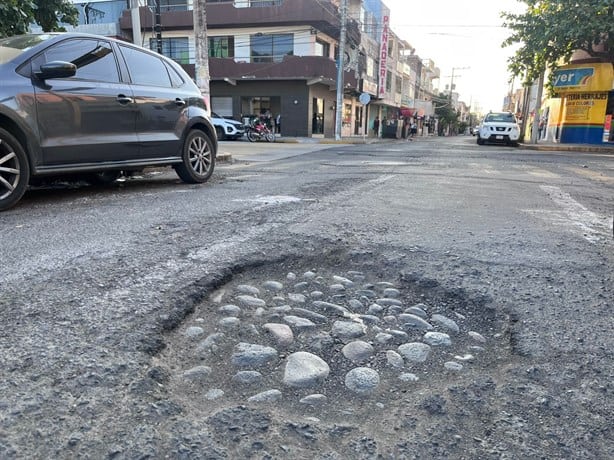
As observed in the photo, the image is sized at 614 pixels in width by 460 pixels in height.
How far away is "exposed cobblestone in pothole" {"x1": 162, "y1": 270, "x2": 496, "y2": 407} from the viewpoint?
1.87 m

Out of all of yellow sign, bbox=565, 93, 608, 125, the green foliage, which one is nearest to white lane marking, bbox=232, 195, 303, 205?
the green foliage

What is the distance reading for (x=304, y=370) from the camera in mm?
1958

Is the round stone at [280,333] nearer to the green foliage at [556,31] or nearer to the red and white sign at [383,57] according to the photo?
the green foliage at [556,31]

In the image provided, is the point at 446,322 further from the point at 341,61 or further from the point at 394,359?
the point at 341,61

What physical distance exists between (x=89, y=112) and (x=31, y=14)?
4.13m

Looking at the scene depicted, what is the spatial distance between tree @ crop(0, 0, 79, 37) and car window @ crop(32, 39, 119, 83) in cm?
283

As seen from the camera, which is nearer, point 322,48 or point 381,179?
point 381,179

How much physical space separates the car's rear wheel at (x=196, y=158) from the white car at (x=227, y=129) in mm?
17796

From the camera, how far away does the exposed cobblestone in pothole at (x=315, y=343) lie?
1.87m

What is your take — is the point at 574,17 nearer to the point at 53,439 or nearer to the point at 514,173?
the point at 514,173

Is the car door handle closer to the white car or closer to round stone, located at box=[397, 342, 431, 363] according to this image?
round stone, located at box=[397, 342, 431, 363]

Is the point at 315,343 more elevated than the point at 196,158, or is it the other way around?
the point at 196,158

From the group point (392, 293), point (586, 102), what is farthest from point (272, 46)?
point (392, 293)

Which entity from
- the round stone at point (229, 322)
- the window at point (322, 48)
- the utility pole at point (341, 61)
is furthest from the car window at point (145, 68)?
the window at point (322, 48)
